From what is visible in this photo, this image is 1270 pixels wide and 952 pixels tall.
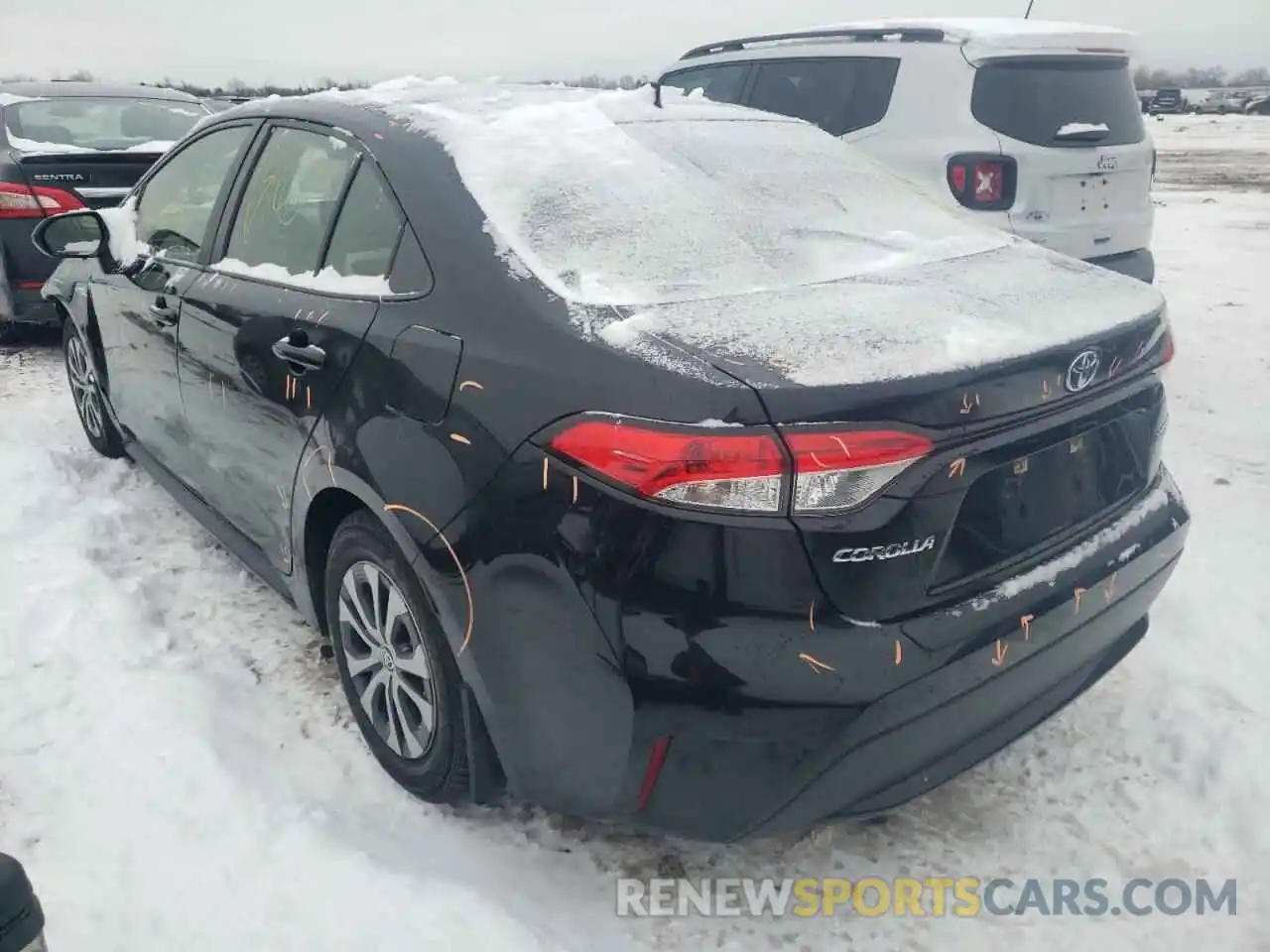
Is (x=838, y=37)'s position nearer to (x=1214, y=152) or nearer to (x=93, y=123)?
(x=93, y=123)

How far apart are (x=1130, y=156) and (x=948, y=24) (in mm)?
1188

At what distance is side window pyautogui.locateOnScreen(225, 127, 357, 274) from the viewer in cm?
265

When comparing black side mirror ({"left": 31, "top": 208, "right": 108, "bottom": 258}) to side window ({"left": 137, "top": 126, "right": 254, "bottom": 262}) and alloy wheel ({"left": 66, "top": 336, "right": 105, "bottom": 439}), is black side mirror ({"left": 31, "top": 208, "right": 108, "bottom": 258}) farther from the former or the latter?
alloy wheel ({"left": 66, "top": 336, "right": 105, "bottom": 439})

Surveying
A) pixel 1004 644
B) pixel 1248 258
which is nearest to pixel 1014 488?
pixel 1004 644

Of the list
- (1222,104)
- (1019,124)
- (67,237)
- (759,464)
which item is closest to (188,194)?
(67,237)

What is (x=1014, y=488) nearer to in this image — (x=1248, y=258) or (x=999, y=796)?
(x=999, y=796)

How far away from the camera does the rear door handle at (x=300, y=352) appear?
8.00ft

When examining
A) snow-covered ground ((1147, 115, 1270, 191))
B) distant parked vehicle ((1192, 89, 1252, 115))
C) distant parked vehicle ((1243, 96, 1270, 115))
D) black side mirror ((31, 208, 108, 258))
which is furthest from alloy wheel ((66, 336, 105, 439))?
distant parked vehicle ((1192, 89, 1252, 115))

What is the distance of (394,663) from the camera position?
2.39m

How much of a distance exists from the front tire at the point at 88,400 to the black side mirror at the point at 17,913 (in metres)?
3.42

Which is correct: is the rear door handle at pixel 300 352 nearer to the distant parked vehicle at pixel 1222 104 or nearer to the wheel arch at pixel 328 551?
the wheel arch at pixel 328 551

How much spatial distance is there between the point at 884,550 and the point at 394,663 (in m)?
1.23

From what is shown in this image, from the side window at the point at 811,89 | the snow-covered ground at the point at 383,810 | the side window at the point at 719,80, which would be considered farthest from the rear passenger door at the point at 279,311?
the side window at the point at 719,80

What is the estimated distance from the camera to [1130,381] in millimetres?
2162
